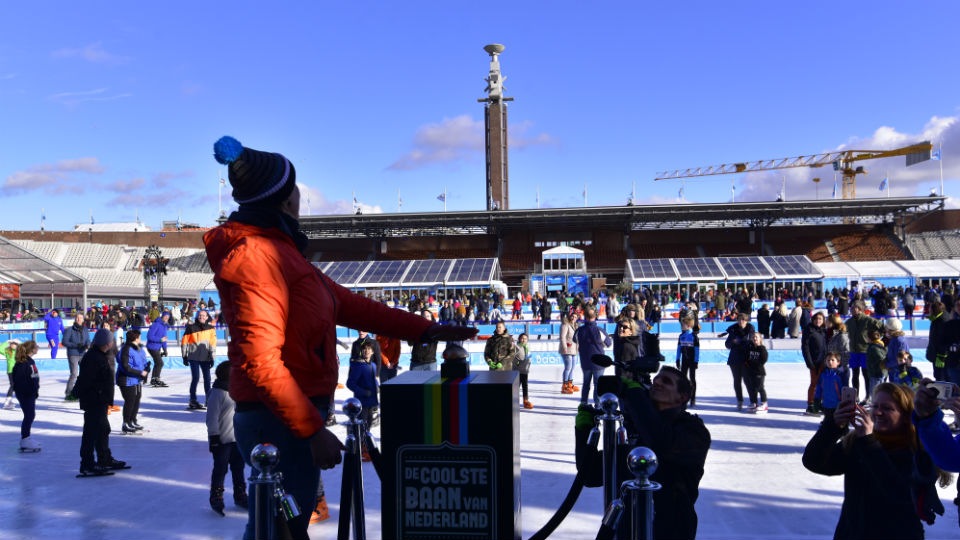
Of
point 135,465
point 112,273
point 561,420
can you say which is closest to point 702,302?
point 561,420

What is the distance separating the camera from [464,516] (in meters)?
→ 1.99

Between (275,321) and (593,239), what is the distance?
53.5 metres

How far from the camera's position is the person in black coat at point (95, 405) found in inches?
262

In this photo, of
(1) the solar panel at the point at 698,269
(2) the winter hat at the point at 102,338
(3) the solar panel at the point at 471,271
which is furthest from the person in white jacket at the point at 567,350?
(1) the solar panel at the point at 698,269

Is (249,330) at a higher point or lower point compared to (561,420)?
higher

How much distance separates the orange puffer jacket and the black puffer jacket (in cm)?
217

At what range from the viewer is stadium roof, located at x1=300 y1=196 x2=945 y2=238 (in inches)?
1932

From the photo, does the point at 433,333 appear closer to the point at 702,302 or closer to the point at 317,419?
the point at 317,419

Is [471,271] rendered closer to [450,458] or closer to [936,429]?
[936,429]

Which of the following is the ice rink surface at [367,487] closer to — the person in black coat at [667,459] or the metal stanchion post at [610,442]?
the metal stanchion post at [610,442]

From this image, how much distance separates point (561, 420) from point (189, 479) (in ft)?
15.8

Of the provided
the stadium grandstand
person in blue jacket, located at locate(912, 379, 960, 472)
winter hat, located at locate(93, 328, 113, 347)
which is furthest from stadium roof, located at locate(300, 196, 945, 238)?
person in blue jacket, located at locate(912, 379, 960, 472)

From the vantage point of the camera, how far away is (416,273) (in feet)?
141

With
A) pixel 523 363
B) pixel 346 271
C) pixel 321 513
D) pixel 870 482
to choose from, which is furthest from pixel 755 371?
pixel 346 271
